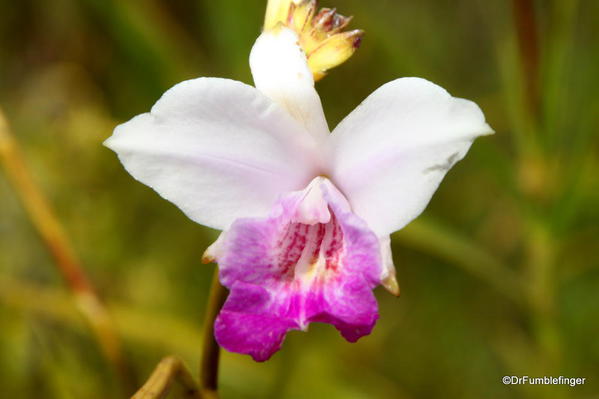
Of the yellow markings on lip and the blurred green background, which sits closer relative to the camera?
the yellow markings on lip

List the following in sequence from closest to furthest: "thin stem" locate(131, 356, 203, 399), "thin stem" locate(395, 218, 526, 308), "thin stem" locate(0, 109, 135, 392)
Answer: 1. "thin stem" locate(131, 356, 203, 399)
2. "thin stem" locate(0, 109, 135, 392)
3. "thin stem" locate(395, 218, 526, 308)

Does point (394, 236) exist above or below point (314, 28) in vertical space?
below

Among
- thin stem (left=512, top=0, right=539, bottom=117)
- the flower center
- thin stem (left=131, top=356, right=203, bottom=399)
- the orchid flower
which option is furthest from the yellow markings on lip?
thin stem (left=512, top=0, right=539, bottom=117)

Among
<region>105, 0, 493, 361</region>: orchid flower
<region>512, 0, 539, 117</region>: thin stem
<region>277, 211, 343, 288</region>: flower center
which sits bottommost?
<region>512, 0, 539, 117</region>: thin stem

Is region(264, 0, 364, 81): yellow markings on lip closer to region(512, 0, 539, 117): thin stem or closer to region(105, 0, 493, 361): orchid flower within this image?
region(105, 0, 493, 361): orchid flower

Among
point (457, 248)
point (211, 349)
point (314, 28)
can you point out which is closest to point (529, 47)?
point (457, 248)

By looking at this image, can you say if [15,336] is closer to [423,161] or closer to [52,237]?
[52,237]

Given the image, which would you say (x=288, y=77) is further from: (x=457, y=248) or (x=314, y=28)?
(x=457, y=248)
